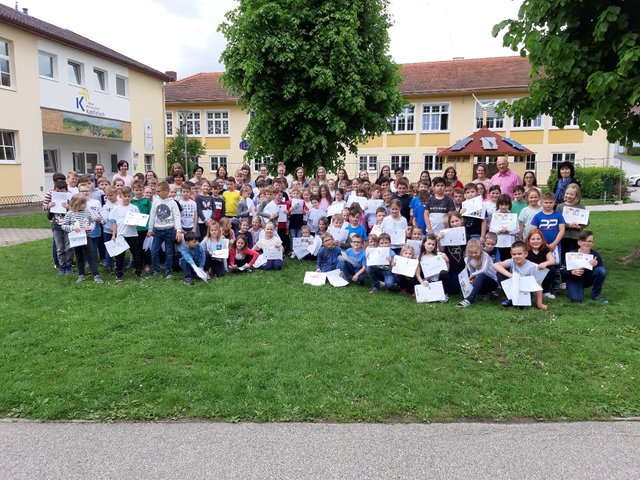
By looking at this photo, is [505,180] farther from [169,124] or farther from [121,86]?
[169,124]

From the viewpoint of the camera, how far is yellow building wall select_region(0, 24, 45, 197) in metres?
23.0

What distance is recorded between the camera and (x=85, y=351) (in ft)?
18.2

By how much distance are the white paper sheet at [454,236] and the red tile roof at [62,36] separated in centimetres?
2327

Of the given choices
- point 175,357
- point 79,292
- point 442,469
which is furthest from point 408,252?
point 79,292

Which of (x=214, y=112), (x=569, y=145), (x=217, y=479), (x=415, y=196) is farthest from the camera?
(x=214, y=112)

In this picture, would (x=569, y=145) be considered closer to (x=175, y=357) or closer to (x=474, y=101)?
(x=474, y=101)

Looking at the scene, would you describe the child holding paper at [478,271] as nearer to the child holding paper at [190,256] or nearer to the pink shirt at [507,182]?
the pink shirt at [507,182]

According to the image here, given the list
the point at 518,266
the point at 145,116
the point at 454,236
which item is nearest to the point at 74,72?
the point at 145,116

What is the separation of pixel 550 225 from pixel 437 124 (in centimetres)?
3193

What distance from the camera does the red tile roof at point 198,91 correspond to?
42.1m

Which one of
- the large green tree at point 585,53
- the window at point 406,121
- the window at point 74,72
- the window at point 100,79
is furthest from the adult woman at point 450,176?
the window at point 406,121

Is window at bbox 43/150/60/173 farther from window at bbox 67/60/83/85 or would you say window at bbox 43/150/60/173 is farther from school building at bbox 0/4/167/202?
window at bbox 67/60/83/85

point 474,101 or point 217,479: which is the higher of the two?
point 474,101

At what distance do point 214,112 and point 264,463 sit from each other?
4210 centimetres
